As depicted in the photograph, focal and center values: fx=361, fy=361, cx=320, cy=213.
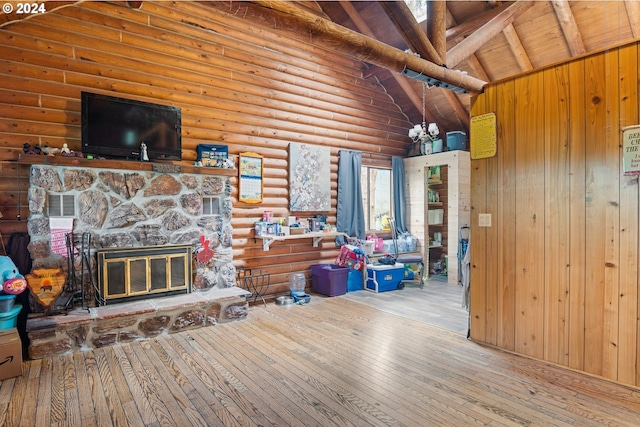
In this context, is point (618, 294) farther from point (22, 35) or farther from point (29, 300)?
point (22, 35)

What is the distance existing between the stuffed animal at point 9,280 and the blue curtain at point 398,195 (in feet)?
18.4

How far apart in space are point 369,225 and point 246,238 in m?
2.62

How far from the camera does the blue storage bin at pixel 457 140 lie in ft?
21.5

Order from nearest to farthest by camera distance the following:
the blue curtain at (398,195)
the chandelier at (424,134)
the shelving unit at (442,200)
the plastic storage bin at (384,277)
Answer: the plastic storage bin at (384,277) < the shelving unit at (442,200) < the chandelier at (424,134) < the blue curtain at (398,195)

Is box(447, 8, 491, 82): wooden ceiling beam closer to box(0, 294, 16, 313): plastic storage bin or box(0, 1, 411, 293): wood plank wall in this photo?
box(0, 1, 411, 293): wood plank wall

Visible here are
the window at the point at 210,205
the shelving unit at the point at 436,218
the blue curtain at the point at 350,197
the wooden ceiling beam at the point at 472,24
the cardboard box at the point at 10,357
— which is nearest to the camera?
the cardboard box at the point at 10,357

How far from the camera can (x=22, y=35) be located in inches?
145

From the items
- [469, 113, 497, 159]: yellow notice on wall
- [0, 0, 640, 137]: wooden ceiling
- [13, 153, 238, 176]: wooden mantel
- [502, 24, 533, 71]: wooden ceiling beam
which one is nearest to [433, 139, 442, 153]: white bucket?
[0, 0, 640, 137]: wooden ceiling

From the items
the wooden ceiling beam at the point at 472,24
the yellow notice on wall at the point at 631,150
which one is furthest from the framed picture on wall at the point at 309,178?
the yellow notice on wall at the point at 631,150

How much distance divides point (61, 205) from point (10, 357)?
149cm

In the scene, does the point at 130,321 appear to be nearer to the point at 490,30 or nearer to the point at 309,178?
the point at 309,178

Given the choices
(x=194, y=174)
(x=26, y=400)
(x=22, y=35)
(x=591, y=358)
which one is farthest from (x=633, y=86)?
(x=22, y=35)

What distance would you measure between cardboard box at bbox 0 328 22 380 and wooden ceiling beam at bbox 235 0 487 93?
3024 millimetres

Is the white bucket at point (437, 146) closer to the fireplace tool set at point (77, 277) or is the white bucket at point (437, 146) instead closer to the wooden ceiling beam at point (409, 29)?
the wooden ceiling beam at point (409, 29)
